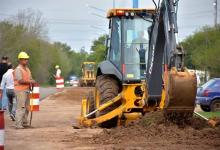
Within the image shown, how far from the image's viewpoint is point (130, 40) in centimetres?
1571

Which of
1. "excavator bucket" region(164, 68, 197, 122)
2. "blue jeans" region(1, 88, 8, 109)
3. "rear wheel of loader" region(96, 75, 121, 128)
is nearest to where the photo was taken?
"excavator bucket" region(164, 68, 197, 122)

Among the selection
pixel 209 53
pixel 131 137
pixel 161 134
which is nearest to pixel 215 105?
pixel 161 134

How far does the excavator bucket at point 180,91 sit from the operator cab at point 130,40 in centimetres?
351

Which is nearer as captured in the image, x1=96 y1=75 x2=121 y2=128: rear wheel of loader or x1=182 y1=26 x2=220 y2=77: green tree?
x1=96 y1=75 x2=121 y2=128: rear wheel of loader

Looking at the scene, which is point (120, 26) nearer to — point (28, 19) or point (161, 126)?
point (161, 126)

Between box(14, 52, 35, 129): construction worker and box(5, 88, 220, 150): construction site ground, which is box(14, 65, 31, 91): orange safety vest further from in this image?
box(5, 88, 220, 150): construction site ground

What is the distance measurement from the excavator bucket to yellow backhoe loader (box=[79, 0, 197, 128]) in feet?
1.53

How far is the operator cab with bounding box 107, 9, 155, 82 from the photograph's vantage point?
15.5m

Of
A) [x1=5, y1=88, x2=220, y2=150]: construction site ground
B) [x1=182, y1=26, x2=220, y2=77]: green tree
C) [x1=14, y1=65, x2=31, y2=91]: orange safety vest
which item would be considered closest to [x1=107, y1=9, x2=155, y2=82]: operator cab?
[x1=5, y1=88, x2=220, y2=150]: construction site ground

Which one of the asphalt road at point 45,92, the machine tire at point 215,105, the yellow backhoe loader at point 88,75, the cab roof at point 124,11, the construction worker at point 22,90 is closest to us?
the cab roof at point 124,11

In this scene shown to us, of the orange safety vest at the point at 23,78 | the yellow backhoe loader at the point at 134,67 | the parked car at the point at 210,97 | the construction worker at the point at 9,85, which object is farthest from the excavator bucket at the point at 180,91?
the parked car at the point at 210,97

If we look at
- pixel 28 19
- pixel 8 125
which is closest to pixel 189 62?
pixel 28 19

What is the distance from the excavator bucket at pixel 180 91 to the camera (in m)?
11.5

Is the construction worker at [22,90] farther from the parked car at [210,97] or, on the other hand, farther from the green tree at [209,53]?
the green tree at [209,53]
